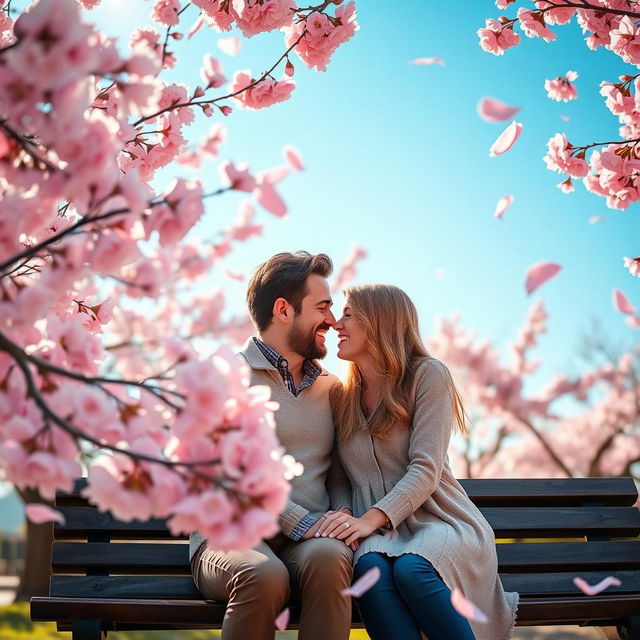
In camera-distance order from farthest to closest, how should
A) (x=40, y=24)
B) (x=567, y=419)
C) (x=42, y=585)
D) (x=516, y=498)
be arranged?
(x=567, y=419)
(x=42, y=585)
(x=516, y=498)
(x=40, y=24)

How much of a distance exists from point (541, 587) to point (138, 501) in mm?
2166

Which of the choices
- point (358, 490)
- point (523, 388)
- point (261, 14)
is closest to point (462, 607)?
point (358, 490)

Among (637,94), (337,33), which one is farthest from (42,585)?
(637,94)

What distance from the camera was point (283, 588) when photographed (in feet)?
7.47

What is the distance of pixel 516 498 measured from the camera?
320 centimetres

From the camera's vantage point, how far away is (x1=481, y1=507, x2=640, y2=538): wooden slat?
10.2ft

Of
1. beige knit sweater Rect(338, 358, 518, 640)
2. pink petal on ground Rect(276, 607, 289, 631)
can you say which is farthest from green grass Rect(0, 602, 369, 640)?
pink petal on ground Rect(276, 607, 289, 631)

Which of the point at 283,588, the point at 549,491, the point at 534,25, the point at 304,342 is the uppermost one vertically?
the point at 534,25

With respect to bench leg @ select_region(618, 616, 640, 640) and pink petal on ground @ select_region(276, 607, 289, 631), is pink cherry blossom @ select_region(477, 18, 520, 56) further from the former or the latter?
pink petal on ground @ select_region(276, 607, 289, 631)

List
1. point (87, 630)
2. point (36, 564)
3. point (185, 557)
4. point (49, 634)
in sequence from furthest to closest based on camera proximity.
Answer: point (36, 564) → point (49, 634) → point (185, 557) → point (87, 630)

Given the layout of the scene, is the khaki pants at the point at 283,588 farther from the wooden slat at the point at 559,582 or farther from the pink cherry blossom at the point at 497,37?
the pink cherry blossom at the point at 497,37

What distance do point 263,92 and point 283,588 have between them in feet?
5.76

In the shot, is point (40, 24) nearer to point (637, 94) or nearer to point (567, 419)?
point (637, 94)

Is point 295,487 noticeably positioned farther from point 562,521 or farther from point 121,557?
point 562,521
